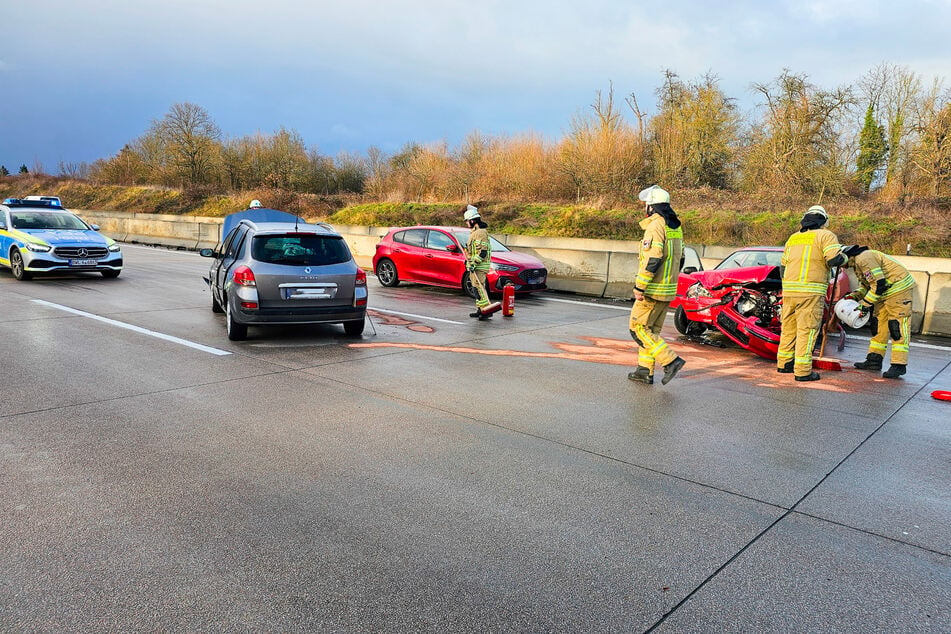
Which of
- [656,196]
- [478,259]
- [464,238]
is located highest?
[656,196]

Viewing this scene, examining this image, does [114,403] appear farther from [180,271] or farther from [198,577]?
[180,271]

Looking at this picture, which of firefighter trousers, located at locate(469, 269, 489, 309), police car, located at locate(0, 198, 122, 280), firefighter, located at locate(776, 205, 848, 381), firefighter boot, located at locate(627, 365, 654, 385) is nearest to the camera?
firefighter boot, located at locate(627, 365, 654, 385)

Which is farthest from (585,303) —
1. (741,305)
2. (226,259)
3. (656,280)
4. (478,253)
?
(226,259)

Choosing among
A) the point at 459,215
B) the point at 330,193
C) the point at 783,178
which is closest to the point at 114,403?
the point at 459,215

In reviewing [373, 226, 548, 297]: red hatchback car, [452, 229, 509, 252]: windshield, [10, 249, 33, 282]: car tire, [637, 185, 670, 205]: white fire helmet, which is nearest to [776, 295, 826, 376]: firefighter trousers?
[637, 185, 670, 205]: white fire helmet

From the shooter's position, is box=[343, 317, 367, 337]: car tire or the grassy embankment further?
the grassy embankment

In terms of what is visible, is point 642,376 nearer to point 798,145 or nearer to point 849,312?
point 849,312

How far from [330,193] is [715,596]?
149 feet

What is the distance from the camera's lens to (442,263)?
15.3 meters

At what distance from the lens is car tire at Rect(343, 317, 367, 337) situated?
9.33 m

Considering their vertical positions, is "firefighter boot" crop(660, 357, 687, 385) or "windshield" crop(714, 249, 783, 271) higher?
"windshield" crop(714, 249, 783, 271)

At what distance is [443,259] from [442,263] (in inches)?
3.8

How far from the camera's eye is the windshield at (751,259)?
10.9 meters

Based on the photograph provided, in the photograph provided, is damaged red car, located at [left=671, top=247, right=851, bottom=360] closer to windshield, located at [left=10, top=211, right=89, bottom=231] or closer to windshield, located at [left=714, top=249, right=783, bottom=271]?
windshield, located at [left=714, top=249, right=783, bottom=271]
